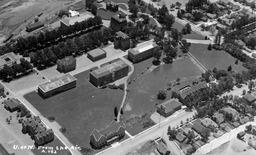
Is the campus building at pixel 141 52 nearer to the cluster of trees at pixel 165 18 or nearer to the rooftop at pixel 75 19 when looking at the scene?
the cluster of trees at pixel 165 18

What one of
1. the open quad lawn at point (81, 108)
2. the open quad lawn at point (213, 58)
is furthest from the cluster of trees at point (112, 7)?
the open quad lawn at point (81, 108)

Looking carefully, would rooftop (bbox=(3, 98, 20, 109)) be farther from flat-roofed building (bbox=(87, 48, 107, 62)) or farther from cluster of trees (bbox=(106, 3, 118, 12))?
cluster of trees (bbox=(106, 3, 118, 12))

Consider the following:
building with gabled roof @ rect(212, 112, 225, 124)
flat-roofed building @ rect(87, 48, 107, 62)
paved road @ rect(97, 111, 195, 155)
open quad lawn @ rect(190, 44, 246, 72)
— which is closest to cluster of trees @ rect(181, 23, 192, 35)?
open quad lawn @ rect(190, 44, 246, 72)

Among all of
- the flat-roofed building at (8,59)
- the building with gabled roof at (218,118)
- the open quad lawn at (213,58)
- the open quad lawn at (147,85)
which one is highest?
the flat-roofed building at (8,59)

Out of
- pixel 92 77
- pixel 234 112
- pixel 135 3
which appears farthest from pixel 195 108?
pixel 135 3

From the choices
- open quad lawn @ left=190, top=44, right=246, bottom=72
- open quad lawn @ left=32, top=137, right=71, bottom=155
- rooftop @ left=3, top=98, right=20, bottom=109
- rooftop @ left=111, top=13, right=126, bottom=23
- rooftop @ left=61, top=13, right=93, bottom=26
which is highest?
rooftop @ left=111, top=13, right=126, bottom=23

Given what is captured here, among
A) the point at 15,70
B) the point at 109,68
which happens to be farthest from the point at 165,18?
the point at 15,70

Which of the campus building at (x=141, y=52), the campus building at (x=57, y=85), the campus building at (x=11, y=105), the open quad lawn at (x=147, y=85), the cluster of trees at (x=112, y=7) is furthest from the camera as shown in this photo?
the cluster of trees at (x=112, y=7)
